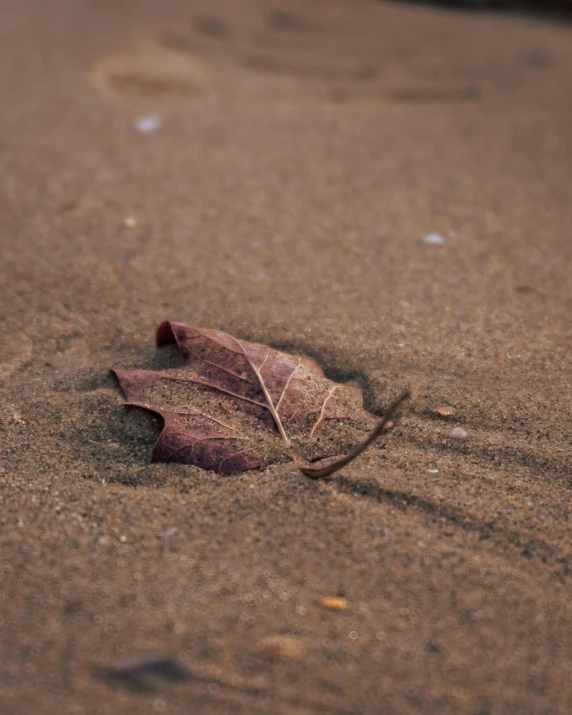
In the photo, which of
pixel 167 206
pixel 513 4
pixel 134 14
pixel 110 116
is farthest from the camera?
pixel 513 4

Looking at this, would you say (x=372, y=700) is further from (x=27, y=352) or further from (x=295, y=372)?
(x=27, y=352)

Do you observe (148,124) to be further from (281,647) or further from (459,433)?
(281,647)

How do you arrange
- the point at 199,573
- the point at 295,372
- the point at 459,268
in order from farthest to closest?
the point at 459,268 → the point at 295,372 → the point at 199,573

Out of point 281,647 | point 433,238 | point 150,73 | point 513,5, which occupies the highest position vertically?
point 513,5

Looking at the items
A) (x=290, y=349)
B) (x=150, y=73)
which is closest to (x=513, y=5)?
(x=150, y=73)

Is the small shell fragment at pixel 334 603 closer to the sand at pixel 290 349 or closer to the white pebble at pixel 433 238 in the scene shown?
the sand at pixel 290 349

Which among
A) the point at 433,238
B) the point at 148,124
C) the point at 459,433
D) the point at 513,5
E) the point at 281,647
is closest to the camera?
the point at 281,647

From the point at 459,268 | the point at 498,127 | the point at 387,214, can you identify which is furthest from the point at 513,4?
the point at 459,268
